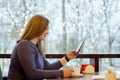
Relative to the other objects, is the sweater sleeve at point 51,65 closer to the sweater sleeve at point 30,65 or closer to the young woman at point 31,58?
the young woman at point 31,58

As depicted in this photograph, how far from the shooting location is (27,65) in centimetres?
205

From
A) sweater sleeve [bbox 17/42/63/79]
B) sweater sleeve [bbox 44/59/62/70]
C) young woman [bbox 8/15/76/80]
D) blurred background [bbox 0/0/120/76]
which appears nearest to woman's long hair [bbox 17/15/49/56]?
young woman [bbox 8/15/76/80]

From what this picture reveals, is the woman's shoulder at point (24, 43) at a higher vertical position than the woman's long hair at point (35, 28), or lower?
lower

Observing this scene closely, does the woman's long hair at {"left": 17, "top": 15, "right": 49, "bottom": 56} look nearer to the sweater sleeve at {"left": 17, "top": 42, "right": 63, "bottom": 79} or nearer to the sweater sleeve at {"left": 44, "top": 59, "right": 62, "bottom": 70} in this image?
the sweater sleeve at {"left": 17, "top": 42, "right": 63, "bottom": 79}

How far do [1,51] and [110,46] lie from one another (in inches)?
68.5

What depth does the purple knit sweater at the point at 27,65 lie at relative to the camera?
2.04 metres

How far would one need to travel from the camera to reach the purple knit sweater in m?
2.04

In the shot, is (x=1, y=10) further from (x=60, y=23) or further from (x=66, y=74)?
(x=66, y=74)

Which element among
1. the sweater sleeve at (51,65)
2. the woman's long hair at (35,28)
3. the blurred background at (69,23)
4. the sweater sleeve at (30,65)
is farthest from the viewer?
the blurred background at (69,23)

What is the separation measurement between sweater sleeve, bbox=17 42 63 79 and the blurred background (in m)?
1.72

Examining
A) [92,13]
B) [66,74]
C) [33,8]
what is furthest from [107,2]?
[66,74]

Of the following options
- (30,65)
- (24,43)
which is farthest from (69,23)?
(30,65)

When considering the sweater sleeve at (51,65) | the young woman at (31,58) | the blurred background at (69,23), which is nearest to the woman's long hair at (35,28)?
the young woman at (31,58)

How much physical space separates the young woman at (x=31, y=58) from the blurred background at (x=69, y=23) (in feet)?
4.90
